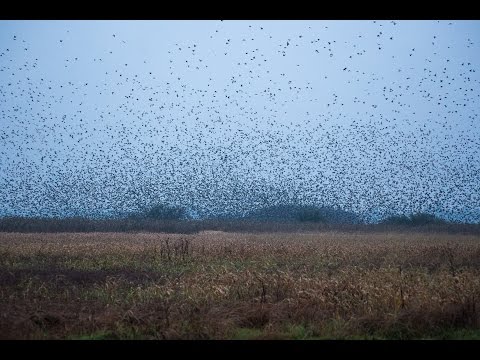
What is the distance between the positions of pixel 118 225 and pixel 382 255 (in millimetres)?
24597

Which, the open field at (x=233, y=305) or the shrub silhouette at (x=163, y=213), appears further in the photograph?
the shrub silhouette at (x=163, y=213)

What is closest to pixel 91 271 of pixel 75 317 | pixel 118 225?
pixel 75 317

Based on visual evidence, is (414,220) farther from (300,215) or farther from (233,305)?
(233,305)

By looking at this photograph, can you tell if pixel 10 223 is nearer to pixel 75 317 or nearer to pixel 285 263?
pixel 285 263

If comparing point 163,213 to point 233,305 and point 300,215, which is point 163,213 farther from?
point 233,305

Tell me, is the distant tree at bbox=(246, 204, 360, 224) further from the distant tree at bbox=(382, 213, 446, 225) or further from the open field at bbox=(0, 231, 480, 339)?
the open field at bbox=(0, 231, 480, 339)

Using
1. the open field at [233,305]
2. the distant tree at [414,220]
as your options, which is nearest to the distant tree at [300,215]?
the distant tree at [414,220]

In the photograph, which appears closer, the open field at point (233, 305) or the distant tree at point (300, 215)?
the open field at point (233, 305)

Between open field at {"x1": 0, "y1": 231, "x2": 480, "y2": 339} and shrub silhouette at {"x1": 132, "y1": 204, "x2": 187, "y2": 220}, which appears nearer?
open field at {"x1": 0, "y1": 231, "x2": 480, "y2": 339}

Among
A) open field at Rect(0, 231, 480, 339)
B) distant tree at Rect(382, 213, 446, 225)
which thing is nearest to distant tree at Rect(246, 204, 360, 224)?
distant tree at Rect(382, 213, 446, 225)

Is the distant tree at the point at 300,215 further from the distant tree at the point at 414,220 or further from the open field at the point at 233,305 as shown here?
the open field at the point at 233,305

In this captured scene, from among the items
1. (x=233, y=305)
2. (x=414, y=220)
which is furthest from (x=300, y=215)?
(x=233, y=305)

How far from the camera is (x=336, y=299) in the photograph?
388 inches

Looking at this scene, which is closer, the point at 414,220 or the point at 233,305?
the point at 233,305
